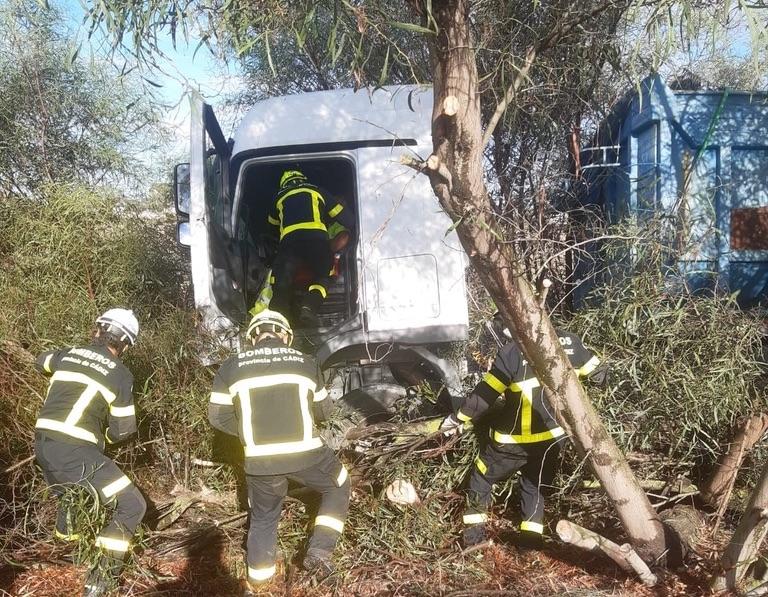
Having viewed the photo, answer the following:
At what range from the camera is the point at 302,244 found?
4.20 m

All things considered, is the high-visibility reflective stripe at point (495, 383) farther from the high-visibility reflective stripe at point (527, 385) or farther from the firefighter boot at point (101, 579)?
the firefighter boot at point (101, 579)

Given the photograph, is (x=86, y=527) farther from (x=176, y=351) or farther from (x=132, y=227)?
(x=132, y=227)

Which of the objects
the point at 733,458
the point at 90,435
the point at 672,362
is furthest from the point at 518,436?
the point at 90,435

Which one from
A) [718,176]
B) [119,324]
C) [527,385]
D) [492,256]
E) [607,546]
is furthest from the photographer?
[718,176]

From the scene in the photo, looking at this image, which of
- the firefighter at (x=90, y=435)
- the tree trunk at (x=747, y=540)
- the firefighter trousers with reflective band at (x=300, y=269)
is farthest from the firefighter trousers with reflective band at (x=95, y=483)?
the tree trunk at (x=747, y=540)

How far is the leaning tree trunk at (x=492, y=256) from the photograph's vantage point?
6.91 feet

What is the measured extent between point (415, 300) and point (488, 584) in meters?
1.66

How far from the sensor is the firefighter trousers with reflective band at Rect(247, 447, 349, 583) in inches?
121

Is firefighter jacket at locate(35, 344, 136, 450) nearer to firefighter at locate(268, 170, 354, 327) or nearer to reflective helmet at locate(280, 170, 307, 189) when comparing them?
firefighter at locate(268, 170, 354, 327)

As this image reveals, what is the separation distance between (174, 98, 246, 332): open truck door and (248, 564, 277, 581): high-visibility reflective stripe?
148 centimetres

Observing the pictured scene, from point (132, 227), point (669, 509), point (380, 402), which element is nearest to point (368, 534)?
point (380, 402)

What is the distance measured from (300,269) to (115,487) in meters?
1.81

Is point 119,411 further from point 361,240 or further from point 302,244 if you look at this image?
point 361,240

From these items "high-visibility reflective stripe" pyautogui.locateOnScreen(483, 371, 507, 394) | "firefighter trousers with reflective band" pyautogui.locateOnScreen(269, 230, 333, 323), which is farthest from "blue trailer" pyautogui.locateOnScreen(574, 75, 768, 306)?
"firefighter trousers with reflective band" pyautogui.locateOnScreen(269, 230, 333, 323)
